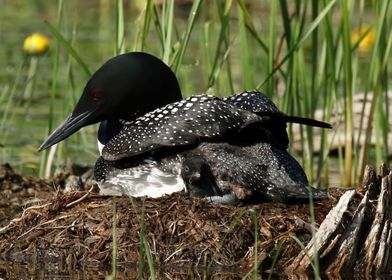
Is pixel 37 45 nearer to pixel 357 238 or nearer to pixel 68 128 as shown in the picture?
pixel 68 128

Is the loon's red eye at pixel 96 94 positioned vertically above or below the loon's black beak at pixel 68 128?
above

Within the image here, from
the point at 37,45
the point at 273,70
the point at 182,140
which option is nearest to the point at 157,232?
the point at 182,140

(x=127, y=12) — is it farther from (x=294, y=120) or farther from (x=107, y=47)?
(x=294, y=120)

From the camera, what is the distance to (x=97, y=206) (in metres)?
7.41

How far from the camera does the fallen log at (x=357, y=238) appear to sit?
7.00 m

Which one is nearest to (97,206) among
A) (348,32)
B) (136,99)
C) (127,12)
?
(136,99)

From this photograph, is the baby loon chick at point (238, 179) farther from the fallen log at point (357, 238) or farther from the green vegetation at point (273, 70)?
the green vegetation at point (273, 70)

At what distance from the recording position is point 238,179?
7340 millimetres

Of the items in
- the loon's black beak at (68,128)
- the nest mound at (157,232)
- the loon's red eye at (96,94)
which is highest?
the loon's red eye at (96,94)

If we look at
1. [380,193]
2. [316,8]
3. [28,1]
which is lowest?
[28,1]

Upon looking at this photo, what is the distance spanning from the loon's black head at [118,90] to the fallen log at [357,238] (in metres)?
1.56

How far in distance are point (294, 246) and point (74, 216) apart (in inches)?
51.1

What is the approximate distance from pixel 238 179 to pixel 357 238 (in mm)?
780

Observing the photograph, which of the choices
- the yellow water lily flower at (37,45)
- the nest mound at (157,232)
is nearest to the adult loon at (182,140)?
the nest mound at (157,232)
